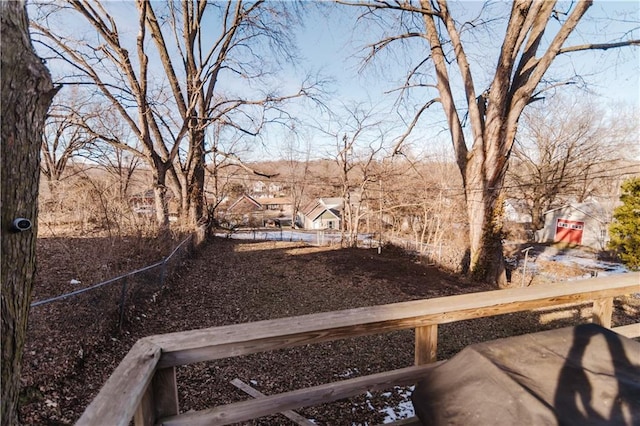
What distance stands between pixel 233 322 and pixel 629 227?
12.2 metres

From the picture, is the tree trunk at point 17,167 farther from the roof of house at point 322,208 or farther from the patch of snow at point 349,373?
the roof of house at point 322,208

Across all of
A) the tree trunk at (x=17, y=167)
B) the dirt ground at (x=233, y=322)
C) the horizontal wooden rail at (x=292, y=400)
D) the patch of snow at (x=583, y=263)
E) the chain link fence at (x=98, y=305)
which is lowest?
the patch of snow at (x=583, y=263)

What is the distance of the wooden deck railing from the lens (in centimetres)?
88

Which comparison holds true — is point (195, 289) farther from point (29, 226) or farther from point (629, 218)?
point (629, 218)

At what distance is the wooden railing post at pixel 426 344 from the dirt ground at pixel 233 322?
1.51m

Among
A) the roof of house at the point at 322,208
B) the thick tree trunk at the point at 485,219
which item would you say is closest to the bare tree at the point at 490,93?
the thick tree trunk at the point at 485,219

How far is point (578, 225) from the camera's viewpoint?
2058 cm

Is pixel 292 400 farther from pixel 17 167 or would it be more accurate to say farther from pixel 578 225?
pixel 578 225

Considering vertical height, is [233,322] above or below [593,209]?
below

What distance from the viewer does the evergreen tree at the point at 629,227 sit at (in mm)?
9406

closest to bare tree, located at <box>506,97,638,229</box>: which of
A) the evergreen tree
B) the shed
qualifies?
the shed

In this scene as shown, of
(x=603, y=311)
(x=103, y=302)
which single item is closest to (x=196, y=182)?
(x=103, y=302)

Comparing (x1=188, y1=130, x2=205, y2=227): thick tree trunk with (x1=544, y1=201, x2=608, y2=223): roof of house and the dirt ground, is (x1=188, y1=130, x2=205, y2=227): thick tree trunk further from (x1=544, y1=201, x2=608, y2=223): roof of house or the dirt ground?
(x1=544, y1=201, x2=608, y2=223): roof of house

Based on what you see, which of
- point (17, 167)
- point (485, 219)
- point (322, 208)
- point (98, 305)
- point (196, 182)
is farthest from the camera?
point (322, 208)
